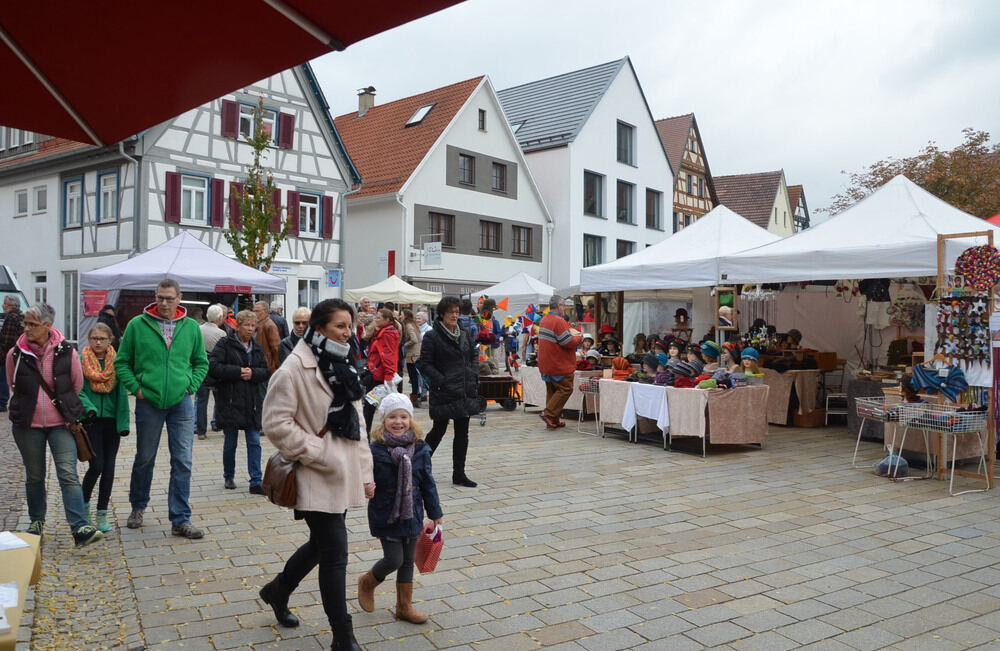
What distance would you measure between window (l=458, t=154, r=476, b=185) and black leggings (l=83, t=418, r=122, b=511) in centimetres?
2424

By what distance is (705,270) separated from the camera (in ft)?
37.0

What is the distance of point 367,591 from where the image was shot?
Result: 170 inches

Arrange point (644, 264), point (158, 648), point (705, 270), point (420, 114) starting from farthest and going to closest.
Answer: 1. point (420, 114)
2. point (644, 264)
3. point (705, 270)
4. point (158, 648)

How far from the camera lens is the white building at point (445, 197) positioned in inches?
1080

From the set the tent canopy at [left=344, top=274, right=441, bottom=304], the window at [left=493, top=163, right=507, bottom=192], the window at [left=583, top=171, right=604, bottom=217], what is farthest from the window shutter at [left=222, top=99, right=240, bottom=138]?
the window at [left=583, top=171, right=604, bottom=217]

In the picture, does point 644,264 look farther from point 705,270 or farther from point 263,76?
point 263,76

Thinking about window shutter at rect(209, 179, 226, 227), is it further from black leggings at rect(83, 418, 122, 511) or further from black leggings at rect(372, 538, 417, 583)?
black leggings at rect(372, 538, 417, 583)

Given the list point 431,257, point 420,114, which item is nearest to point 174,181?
point 431,257

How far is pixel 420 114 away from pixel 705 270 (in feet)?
67.8

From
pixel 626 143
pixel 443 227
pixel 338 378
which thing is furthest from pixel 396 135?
pixel 338 378

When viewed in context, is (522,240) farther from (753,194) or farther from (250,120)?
(753,194)

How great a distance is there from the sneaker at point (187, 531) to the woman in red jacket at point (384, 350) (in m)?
3.49

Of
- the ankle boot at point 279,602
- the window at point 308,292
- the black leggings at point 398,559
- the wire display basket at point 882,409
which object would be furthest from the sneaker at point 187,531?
the window at point 308,292

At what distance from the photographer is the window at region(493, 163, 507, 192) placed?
30656mm
